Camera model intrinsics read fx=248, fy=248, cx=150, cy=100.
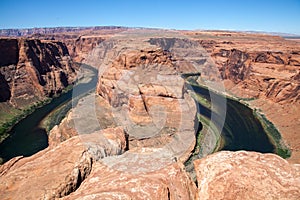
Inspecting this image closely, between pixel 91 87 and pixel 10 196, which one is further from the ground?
pixel 10 196

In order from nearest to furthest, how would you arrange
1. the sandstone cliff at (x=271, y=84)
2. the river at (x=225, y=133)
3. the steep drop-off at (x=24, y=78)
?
the river at (x=225, y=133) < the sandstone cliff at (x=271, y=84) < the steep drop-off at (x=24, y=78)

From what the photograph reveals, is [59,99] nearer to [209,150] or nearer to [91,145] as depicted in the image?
[209,150]

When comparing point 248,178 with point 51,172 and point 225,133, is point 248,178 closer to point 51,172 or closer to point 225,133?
point 51,172

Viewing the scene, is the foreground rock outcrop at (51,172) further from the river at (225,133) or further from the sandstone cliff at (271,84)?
the sandstone cliff at (271,84)

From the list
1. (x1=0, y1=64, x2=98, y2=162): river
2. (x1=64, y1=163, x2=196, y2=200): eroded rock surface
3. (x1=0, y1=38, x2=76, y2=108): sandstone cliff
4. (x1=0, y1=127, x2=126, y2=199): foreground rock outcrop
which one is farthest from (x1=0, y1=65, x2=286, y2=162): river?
(x1=64, y1=163, x2=196, y2=200): eroded rock surface

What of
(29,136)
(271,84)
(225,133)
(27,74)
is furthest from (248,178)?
(27,74)

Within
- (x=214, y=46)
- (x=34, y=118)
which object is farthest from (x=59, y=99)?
(x=214, y=46)

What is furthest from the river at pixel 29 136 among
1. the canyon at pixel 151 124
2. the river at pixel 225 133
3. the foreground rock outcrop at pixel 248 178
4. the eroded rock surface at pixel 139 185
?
the foreground rock outcrop at pixel 248 178
